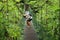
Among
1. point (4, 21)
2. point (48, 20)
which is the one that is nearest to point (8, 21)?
point (4, 21)

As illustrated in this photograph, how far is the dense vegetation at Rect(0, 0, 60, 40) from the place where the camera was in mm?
8688

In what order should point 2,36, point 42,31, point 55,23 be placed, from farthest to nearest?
point 42,31 < point 2,36 < point 55,23

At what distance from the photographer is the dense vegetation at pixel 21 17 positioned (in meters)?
8.69

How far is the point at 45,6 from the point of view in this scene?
9211 millimetres

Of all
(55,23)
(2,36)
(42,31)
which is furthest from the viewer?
(42,31)

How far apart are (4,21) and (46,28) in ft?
4.91

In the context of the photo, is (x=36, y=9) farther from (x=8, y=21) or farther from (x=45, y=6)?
(x=8, y=21)

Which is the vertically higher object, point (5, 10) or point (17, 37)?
point (5, 10)

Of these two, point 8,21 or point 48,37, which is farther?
point 48,37

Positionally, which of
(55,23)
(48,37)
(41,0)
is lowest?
(48,37)

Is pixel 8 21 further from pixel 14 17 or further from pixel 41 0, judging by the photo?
pixel 41 0

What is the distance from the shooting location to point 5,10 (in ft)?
28.7

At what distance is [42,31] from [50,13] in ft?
3.73

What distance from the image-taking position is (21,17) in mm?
9125
